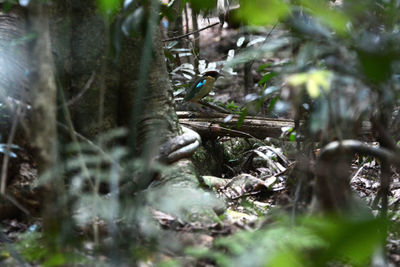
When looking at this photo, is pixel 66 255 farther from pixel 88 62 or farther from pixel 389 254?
pixel 88 62

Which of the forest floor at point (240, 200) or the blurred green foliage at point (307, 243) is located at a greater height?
the blurred green foliage at point (307, 243)

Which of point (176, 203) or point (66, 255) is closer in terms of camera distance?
point (66, 255)

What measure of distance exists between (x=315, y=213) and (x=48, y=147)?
0.81 m

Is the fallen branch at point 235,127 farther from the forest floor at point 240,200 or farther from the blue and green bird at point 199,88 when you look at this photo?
the blue and green bird at point 199,88

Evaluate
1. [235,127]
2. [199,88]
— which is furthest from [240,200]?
[199,88]

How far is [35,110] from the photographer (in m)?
1.13

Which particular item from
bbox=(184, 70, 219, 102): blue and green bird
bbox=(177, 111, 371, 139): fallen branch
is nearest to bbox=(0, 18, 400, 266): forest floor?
bbox=(177, 111, 371, 139): fallen branch

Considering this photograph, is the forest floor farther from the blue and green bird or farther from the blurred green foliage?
the blue and green bird

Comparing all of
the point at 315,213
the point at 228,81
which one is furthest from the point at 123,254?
the point at 228,81

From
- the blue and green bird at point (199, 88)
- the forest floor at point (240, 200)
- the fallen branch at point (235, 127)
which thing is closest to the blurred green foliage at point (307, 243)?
the forest floor at point (240, 200)

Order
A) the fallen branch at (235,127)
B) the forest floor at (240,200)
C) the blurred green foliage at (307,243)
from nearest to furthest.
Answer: the blurred green foliage at (307,243), the forest floor at (240,200), the fallen branch at (235,127)

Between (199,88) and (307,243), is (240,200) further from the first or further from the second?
(199,88)

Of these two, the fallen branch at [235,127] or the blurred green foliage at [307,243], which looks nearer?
the blurred green foliage at [307,243]

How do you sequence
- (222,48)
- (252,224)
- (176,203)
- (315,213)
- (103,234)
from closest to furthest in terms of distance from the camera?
1. (315,213)
2. (176,203)
3. (252,224)
4. (103,234)
5. (222,48)
